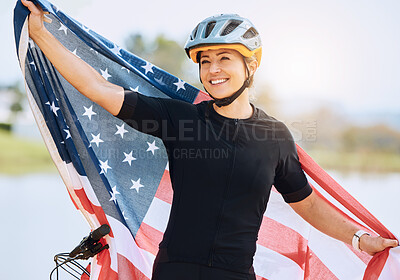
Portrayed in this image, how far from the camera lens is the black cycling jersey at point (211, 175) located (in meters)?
1.64

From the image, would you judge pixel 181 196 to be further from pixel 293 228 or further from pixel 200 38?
pixel 293 228

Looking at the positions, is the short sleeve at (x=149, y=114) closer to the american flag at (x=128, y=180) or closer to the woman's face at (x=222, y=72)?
the woman's face at (x=222, y=72)

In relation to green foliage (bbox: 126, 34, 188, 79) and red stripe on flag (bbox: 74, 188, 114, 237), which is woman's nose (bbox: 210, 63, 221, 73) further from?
green foliage (bbox: 126, 34, 188, 79)

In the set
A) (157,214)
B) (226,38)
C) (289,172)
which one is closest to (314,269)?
(289,172)

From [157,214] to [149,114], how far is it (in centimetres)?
75

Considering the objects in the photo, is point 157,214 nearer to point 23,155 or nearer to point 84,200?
point 84,200

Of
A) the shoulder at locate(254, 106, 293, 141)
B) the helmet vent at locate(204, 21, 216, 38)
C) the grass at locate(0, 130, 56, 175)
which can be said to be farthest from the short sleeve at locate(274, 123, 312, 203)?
the grass at locate(0, 130, 56, 175)

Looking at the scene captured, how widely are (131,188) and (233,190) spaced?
0.71 meters

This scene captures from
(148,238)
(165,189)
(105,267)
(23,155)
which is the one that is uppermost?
(23,155)

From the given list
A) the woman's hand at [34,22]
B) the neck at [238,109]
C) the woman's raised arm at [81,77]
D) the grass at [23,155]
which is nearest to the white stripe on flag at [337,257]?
the neck at [238,109]

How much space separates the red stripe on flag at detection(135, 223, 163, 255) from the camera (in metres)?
2.18

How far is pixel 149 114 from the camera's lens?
168 centimetres

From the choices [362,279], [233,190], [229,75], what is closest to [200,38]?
[229,75]

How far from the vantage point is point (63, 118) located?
208cm
